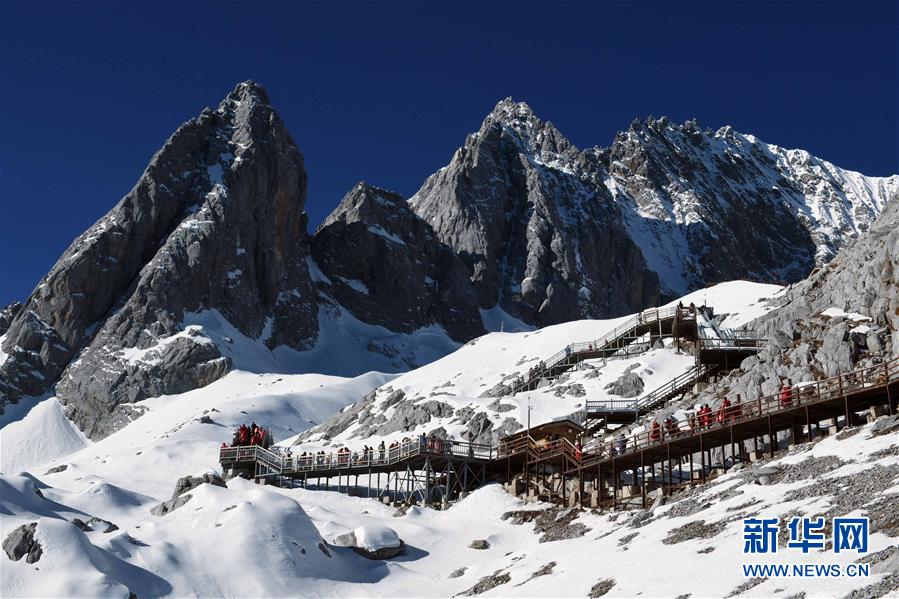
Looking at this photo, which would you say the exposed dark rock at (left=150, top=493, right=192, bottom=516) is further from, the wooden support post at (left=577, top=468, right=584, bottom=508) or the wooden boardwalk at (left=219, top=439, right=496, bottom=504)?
the wooden support post at (left=577, top=468, right=584, bottom=508)

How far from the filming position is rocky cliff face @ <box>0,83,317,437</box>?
475 feet

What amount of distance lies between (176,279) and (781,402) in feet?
443

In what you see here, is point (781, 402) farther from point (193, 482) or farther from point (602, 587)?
→ point (193, 482)

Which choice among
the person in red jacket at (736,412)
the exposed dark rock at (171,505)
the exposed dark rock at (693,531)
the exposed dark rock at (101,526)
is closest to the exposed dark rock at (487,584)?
the exposed dark rock at (693,531)

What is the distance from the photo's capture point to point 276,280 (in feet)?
585

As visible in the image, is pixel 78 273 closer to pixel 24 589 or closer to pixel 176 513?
pixel 176 513

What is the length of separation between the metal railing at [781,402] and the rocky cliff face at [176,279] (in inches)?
4191

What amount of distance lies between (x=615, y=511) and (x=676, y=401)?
18.4m

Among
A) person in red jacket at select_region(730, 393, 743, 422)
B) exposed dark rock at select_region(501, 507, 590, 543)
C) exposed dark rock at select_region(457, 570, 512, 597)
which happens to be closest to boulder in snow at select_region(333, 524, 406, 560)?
exposed dark rock at select_region(457, 570, 512, 597)

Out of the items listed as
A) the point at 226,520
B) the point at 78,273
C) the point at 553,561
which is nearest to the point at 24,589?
the point at 226,520

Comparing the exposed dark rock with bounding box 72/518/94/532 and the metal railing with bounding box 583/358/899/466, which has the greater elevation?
the metal railing with bounding box 583/358/899/466

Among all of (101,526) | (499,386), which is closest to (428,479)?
(101,526)

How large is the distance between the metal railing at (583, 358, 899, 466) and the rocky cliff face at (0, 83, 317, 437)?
106456 mm

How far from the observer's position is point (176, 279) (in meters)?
160
